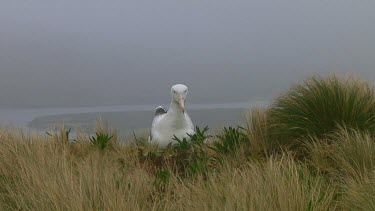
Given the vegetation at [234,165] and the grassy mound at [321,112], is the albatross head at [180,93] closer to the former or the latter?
the vegetation at [234,165]

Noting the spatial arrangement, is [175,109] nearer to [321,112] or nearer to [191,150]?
A: [191,150]

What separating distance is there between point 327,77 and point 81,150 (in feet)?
13.2

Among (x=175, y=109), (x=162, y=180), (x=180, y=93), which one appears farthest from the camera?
(x=175, y=109)

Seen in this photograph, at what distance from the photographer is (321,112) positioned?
27.8 feet

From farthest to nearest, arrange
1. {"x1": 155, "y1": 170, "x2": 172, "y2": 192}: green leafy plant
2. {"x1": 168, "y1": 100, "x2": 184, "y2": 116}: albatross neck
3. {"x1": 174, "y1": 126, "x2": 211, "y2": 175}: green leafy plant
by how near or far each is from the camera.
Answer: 1. {"x1": 168, "y1": 100, "x2": 184, "y2": 116}: albatross neck
2. {"x1": 174, "y1": 126, "x2": 211, "y2": 175}: green leafy plant
3. {"x1": 155, "y1": 170, "x2": 172, "y2": 192}: green leafy plant

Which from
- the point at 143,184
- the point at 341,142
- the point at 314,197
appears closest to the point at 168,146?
the point at 341,142

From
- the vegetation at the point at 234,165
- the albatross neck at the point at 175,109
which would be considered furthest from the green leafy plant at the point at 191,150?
the albatross neck at the point at 175,109

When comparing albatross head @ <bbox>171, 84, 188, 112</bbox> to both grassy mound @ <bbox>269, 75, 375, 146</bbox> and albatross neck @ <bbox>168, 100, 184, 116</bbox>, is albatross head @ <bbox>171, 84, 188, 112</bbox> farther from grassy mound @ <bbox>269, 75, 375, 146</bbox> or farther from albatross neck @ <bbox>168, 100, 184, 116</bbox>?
grassy mound @ <bbox>269, 75, 375, 146</bbox>

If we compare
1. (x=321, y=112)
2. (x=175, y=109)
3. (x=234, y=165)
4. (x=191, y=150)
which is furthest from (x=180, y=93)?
(x=321, y=112)

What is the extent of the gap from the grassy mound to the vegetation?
0.02m

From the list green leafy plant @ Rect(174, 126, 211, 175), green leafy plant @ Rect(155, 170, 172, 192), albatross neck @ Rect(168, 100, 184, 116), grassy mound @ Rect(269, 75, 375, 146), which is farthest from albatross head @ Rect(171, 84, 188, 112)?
green leafy plant @ Rect(155, 170, 172, 192)

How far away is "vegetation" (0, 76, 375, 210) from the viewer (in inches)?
186

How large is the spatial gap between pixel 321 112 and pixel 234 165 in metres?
1.88

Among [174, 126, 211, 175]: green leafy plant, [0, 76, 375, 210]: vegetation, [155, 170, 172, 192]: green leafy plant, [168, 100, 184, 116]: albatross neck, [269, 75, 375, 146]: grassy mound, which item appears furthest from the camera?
[168, 100, 184, 116]: albatross neck
